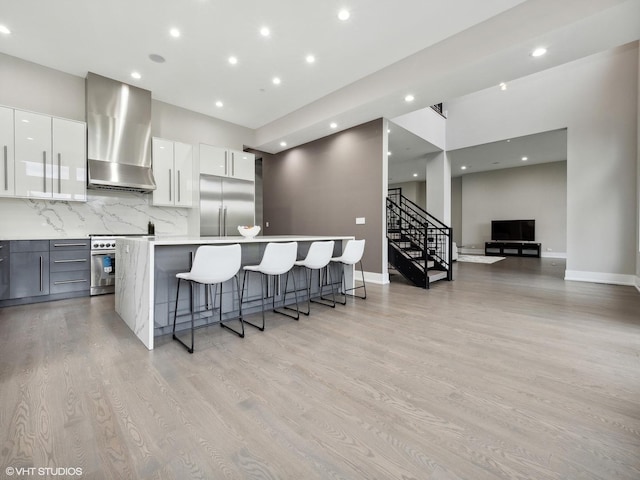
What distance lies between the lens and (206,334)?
274 centimetres

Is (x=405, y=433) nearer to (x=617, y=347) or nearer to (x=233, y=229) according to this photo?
(x=617, y=347)

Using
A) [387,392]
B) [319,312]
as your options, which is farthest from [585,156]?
[387,392]

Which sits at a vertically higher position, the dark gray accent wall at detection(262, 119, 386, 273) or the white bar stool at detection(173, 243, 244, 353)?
the dark gray accent wall at detection(262, 119, 386, 273)

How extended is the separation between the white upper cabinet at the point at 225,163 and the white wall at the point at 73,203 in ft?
0.80

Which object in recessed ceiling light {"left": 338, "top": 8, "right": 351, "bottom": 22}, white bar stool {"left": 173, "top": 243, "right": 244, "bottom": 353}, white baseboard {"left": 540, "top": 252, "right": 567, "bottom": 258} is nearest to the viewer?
white bar stool {"left": 173, "top": 243, "right": 244, "bottom": 353}

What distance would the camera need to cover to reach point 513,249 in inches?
423

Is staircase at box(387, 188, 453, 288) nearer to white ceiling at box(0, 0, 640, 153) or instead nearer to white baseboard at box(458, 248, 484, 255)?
white ceiling at box(0, 0, 640, 153)

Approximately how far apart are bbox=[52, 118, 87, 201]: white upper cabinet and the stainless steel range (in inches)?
27.7

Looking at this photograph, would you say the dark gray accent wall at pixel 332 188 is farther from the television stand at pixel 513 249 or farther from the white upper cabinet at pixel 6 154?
the television stand at pixel 513 249

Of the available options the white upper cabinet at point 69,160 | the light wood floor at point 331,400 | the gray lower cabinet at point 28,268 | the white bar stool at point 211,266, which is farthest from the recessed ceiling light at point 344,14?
the gray lower cabinet at point 28,268

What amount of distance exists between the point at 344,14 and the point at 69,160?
435 centimetres

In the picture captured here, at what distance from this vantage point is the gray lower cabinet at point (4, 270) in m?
3.56

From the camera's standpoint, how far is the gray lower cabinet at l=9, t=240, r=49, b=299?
12.0 ft

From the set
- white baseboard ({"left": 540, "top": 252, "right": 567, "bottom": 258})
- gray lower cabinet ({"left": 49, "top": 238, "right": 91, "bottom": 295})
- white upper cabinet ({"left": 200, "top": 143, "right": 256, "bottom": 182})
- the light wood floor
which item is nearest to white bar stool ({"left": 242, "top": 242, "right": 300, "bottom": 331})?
the light wood floor
